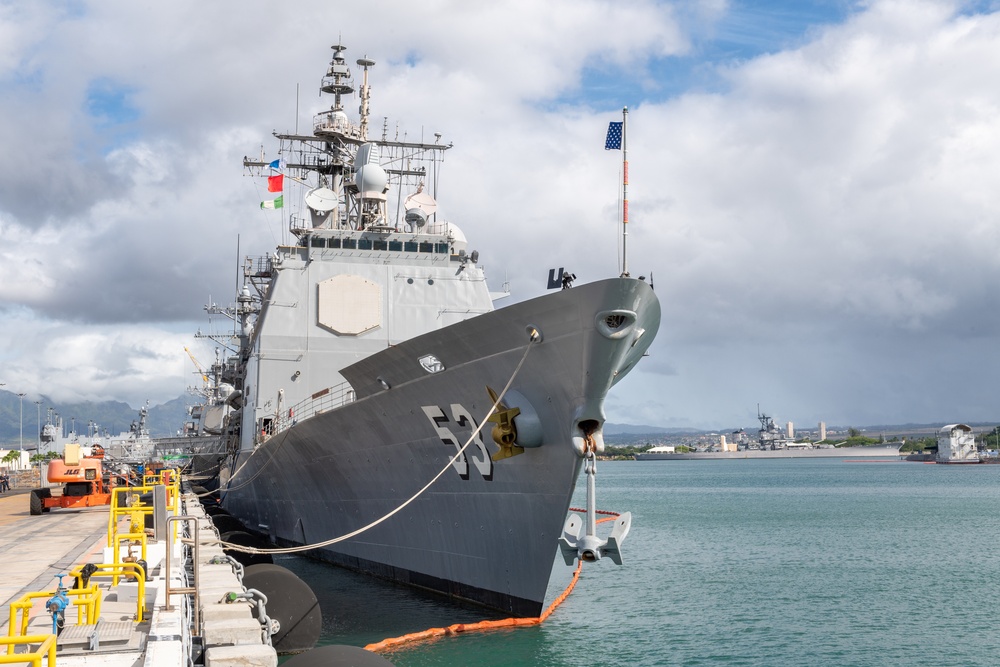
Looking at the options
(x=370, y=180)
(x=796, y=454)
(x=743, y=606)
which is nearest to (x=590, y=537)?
(x=743, y=606)

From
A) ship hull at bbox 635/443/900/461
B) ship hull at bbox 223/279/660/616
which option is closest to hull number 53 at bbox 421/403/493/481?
ship hull at bbox 223/279/660/616

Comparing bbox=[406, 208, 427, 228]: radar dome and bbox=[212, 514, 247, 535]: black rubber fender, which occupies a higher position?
bbox=[406, 208, 427, 228]: radar dome

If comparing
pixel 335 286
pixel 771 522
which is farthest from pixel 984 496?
pixel 335 286

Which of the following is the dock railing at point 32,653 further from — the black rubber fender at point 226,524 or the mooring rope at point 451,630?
the black rubber fender at point 226,524

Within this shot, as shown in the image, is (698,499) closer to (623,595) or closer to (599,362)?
(623,595)

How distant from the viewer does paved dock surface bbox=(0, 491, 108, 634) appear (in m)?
9.85

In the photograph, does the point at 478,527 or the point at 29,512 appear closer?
the point at 478,527

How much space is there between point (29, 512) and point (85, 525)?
5.51 metres

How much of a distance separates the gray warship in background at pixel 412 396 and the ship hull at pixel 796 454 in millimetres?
125729

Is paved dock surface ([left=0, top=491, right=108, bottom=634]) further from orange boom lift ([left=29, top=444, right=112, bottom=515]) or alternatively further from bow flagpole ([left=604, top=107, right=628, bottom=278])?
bow flagpole ([left=604, top=107, right=628, bottom=278])

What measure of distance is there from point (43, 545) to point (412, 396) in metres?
6.30

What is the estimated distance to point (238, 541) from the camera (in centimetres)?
1772

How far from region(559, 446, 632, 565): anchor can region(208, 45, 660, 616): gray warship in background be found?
0.17ft

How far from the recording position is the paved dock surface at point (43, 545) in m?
9.85
